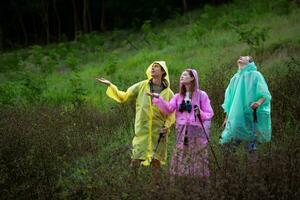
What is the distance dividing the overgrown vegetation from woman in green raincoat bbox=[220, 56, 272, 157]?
0.93ft

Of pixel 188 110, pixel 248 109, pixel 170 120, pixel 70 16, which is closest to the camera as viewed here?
pixel 188 110

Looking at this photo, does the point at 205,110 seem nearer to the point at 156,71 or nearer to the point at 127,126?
the point at 156,71

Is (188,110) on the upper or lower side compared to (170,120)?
upper

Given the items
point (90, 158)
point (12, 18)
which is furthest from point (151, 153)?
point (12, 18)

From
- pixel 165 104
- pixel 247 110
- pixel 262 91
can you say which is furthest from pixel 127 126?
pixel 262 91

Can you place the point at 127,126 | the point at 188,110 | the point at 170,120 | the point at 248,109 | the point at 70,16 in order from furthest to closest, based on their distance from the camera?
the point at 70,16
the point at 127,126
the point at 170,120
the point at 248,109
the point at 188,110

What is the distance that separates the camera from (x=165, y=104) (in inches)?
289

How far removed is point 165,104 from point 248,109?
1.14m

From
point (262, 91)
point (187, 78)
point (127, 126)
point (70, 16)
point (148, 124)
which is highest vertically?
point (70, 16)

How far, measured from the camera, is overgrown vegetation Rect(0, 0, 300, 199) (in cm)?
568

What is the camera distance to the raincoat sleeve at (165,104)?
7316 millimetres

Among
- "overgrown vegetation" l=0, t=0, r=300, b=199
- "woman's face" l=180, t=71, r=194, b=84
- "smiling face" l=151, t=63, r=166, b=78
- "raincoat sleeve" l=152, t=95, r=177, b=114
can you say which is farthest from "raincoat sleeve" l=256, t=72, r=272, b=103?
"smiling face" l=151, t=63, r=166, b=78

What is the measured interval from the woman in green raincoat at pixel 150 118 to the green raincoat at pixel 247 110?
83cm

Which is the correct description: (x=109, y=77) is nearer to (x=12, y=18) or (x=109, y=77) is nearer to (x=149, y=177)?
(x=149, y=177)
